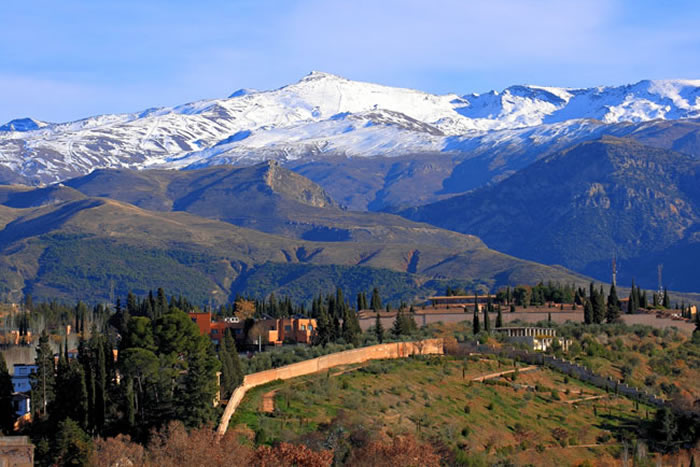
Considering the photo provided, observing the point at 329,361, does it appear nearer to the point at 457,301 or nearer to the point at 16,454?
the point at 16,454

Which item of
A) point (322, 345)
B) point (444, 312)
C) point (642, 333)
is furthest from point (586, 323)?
point (322, 345)

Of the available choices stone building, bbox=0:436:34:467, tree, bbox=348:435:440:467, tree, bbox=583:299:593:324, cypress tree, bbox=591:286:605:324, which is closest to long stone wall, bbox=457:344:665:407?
tree, bbox=583:299:593:324

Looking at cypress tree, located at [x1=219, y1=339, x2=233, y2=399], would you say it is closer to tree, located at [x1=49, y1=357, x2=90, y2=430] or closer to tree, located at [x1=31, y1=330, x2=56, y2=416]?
tree, located at [x1=49, y1=357, x2=90, y2=430]

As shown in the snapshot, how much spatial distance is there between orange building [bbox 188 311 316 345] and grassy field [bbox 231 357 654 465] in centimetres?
1843

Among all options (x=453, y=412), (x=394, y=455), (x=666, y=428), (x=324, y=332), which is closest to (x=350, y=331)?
(x=324, y=332)

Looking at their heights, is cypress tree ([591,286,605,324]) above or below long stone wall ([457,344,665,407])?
above

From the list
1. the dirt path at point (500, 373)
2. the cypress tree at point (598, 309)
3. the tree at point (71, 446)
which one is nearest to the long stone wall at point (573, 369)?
the dirt path at point (500, 373)

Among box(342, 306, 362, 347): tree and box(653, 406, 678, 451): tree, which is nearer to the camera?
box(653, 406, 678, 451): tree

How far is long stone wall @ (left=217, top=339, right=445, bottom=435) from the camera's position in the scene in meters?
73.2

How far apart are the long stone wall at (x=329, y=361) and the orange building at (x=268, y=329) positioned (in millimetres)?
10266

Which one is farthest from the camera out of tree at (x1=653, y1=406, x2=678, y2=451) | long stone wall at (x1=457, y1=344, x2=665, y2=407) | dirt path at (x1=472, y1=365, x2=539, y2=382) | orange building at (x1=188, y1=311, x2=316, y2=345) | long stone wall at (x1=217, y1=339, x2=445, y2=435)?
orange building at (x1=188, y1=311, x2=316, y2=345)

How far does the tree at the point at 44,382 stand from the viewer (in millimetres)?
75438

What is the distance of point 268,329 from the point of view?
382 feet

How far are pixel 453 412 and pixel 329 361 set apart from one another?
1047 cm
